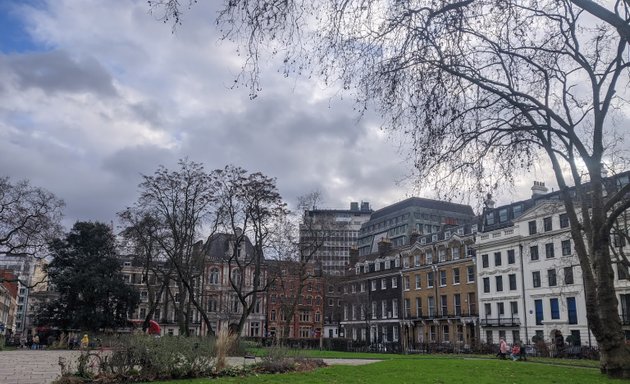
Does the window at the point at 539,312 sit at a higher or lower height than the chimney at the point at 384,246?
lower

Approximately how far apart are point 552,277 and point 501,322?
23.0ft

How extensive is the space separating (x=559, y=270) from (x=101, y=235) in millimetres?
45216

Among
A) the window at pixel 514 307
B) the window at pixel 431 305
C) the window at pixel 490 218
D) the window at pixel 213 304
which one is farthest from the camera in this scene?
the window at pixel 213 304

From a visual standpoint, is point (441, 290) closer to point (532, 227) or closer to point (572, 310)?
point (532, 227)

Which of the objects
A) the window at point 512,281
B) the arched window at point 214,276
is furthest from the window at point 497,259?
the arched window at point 214,276

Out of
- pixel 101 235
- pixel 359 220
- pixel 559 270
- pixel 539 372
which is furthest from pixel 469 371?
pixel 359 220

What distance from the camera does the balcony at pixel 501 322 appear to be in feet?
173

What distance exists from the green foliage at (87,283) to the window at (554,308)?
136 ft

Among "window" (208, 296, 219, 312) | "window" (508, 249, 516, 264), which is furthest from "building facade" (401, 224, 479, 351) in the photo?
"window" (208, 296, 219, 312)

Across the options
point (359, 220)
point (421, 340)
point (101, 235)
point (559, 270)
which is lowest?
point (421, 340)

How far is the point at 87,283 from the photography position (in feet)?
181

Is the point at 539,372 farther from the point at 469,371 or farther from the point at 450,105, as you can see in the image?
the point at 450,105

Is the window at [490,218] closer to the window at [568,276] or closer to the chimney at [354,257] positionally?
the window at [568,276]

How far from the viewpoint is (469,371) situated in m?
18.2
